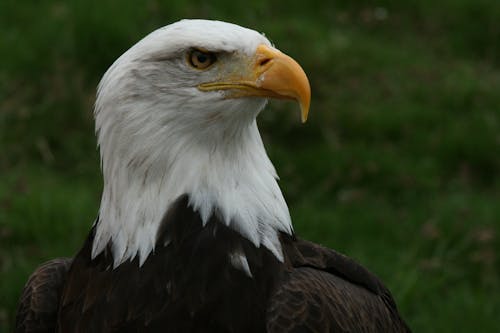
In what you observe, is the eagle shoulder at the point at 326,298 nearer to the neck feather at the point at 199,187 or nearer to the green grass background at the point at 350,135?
the neck feather at the point at 199,187

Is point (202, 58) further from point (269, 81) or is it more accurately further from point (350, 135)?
point (350, 135)

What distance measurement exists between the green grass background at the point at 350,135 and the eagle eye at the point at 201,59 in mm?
2565

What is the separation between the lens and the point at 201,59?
3758 mm

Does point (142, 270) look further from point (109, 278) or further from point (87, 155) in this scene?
point (87, 155)

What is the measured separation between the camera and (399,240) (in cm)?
666

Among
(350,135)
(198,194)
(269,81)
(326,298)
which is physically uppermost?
(269,81)

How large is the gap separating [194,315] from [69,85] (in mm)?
4099

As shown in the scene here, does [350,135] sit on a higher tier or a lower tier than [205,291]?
lower

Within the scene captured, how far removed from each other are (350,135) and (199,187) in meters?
3.97

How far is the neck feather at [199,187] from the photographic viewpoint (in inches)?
148

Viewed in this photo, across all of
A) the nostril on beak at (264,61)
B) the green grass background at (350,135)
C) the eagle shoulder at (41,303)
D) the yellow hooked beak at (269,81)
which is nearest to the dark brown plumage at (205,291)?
the eagle shoulder at (41,303)

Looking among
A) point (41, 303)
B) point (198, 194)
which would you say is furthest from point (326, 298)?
point (41, 303)

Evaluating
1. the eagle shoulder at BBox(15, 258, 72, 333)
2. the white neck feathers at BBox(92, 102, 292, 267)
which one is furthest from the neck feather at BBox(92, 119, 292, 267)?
the eagle shoulder at BBox(15, 258, 72, 333)

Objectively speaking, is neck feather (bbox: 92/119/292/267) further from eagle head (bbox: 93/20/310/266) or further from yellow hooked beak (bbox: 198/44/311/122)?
yellow hooked beak (bbox: 198/44/311/122)
